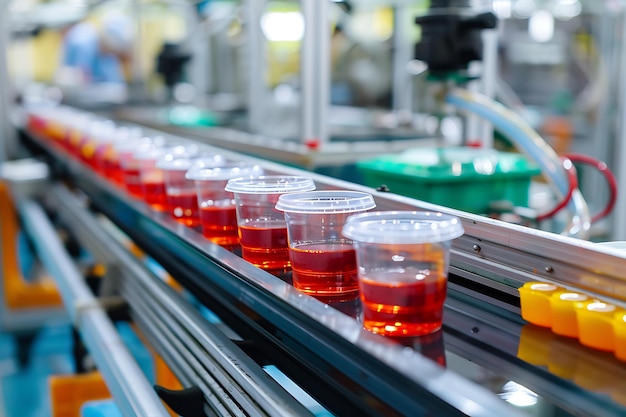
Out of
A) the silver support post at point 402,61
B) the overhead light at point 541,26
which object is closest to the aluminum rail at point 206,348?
the silver support post at point 402,61

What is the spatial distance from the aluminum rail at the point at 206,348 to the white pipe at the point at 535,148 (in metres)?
0.89

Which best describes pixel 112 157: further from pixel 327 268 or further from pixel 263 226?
pixel 327 268

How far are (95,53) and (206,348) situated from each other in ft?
23.1

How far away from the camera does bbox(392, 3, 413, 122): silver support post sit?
501 centimetres

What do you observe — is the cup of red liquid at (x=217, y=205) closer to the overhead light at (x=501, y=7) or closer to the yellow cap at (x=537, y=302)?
the yellow cap at (x=537, y=302)

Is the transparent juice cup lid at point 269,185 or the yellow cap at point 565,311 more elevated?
the transparent juice cup lid at point 269,185

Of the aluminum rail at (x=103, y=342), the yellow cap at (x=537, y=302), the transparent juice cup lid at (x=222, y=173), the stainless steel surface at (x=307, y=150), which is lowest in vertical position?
the aluminum rail at (x=103, y=342)

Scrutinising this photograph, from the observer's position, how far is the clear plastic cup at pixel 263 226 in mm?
1192

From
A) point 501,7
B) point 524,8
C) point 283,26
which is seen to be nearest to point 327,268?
point 501,7

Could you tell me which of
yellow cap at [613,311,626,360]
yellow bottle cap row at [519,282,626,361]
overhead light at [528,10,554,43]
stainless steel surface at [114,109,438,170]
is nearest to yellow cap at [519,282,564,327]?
yellow bottle cap row at [519,282,626,361]

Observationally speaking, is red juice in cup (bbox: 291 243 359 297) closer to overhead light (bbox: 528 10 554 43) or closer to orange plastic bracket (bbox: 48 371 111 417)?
orange plastic bracket (bbox: 48 371 111 417)

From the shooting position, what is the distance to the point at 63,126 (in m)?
3.29

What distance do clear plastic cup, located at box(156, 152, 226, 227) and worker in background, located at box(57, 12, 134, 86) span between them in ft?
19.3

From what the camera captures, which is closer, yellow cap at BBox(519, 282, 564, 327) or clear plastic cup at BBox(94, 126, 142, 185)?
yellow cap at BBox(519, 282, 564, 327)
